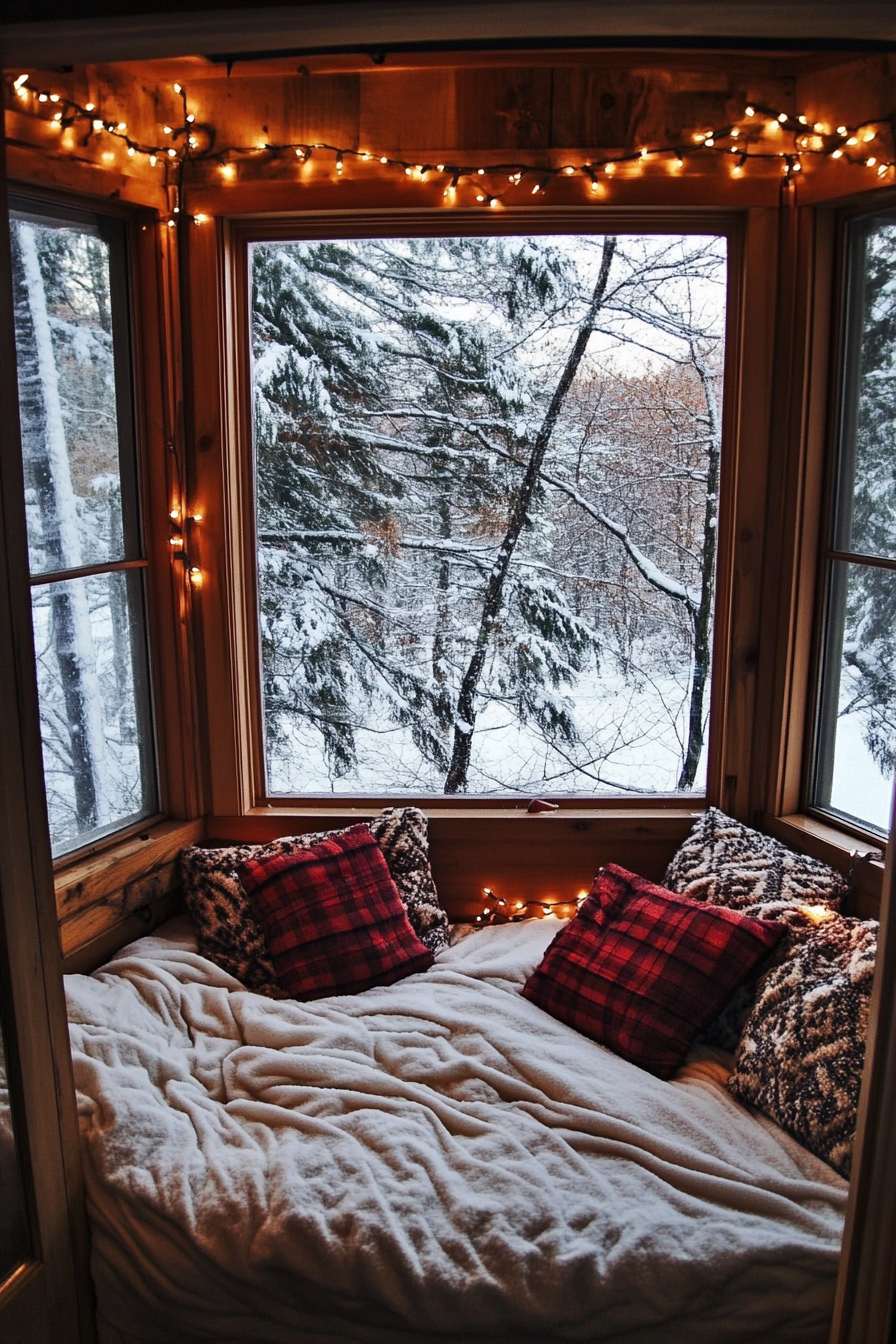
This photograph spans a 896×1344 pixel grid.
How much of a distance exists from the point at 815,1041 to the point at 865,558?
1233 mm

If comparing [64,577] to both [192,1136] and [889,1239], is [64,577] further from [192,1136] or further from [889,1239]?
[889,1239]

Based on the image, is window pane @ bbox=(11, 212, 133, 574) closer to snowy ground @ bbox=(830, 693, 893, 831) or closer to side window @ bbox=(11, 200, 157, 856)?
side window @ bbox=(11, 200, 157, 856)

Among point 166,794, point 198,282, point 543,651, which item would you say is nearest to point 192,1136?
point 166,794

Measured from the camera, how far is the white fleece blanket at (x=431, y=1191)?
5.96ft

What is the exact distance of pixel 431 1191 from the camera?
195cm

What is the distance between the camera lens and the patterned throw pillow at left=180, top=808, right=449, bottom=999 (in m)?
2.69

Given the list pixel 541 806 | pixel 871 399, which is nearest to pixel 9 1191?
pixel 541 806

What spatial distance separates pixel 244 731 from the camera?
303 cm

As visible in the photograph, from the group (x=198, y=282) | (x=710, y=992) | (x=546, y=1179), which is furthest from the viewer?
(x=198, y=282)

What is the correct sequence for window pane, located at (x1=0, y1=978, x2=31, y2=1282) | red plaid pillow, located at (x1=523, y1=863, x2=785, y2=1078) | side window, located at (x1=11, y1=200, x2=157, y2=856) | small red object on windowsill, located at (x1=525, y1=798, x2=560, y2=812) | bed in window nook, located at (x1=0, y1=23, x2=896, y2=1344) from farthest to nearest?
small red object on windowsill, located at (x1=525, y1=798, x2=560, y2=812)
side window, located at (x1=11, y1=200, x2=157, y2=856)
red plaid pillow, located at (x1=523, y1=863, x2=785, y2=1078)
bed in window nook, located at (x1=0, y1=23, x2=896, y2=1344)
window pane, located at (x1=0, y1=978, x2=31, y2=1282)

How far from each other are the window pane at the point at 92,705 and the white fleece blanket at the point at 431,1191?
0.51 meters

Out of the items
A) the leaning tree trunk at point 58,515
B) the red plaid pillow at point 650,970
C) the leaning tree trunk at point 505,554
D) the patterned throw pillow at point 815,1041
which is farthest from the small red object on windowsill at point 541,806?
the leaning tree trunk at point 58,515

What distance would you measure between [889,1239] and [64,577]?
2.24 meters

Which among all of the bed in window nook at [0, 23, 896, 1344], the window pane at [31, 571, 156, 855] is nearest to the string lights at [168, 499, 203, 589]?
the bed in window nook at [0, 23, 896, 1344]
